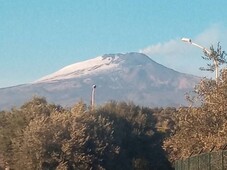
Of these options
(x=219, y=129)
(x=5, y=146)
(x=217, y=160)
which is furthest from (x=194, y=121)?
(x=5, y=146)

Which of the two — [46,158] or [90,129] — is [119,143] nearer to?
[90,129]

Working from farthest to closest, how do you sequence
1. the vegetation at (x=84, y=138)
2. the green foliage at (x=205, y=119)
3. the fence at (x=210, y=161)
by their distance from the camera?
the vegetation at (x=84, y=138)
the green foliage at (x=205, y=119)
the fence at (x=210, y=161)

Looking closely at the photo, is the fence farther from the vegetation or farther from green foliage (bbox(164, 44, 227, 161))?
the vegetation

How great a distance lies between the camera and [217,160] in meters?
22.9

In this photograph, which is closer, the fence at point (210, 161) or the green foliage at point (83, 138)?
the fence at point (210, 161)

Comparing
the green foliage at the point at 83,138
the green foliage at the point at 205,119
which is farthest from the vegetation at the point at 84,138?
the green foliage at the point at 205,119

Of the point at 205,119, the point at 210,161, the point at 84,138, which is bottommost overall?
the point at 84,138

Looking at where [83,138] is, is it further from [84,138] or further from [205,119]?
[205,119]

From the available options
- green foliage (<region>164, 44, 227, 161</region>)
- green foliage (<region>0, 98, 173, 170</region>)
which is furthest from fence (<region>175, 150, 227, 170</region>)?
green foliage (<region>0, 98, 173, 170</region>)

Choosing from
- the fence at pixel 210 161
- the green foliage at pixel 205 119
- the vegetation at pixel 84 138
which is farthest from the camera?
the vegetation at pixel 84 138

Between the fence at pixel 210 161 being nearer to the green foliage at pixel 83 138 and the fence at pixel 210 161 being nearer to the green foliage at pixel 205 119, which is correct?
the green foliage at pixel 205 119

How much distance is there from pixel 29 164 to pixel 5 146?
305 inches

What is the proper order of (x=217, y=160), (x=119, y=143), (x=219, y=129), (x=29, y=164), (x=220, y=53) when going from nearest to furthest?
(x=217, y=160)
(x=219, y=129)
(x=220, y=53)
(x=29, y=164)
(x=119, y=143)

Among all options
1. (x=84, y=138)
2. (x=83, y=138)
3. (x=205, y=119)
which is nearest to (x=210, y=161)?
(x=205, y=119)
